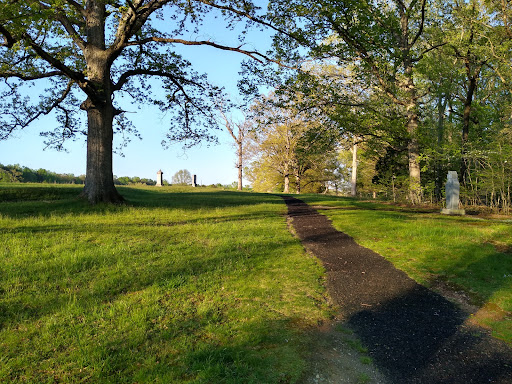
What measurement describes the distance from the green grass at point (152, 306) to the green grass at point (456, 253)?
6.91 ft

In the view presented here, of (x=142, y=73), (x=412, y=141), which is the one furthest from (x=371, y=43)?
(x=142, y=73)

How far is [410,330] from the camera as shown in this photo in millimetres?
3756

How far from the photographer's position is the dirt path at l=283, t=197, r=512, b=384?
116 inches

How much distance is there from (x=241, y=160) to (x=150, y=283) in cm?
3485

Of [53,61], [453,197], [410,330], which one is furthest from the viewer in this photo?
[453,197]

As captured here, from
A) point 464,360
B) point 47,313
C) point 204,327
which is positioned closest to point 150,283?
point 47,313

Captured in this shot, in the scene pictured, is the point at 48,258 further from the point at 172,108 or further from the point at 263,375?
the point at 172,108

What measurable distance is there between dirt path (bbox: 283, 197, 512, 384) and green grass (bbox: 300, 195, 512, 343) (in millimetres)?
387

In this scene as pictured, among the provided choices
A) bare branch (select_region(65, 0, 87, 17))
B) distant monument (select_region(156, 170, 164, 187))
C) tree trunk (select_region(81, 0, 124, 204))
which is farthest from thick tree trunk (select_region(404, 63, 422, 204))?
distant monument (select_region(156, 170, 164, 187))

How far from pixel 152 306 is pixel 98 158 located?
10.4 meters

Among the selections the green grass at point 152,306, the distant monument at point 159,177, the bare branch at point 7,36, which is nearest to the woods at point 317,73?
the bare branch at point 7,36

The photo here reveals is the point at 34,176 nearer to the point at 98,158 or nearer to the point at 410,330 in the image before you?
the point at 98,158

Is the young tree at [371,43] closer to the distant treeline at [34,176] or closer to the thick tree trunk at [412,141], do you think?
the thick tree trunk at [412,141]

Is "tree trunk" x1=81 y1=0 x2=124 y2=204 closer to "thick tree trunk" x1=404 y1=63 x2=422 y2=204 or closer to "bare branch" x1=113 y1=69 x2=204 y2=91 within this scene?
"bare branch" x1=113 y1=69 x2=204 y2=91
